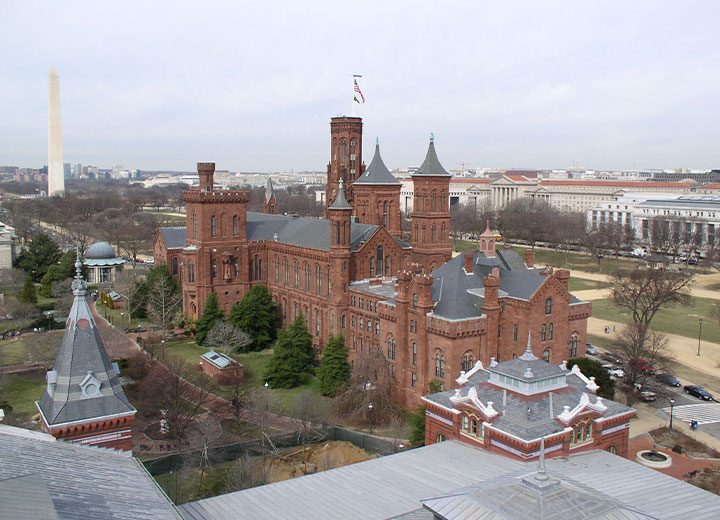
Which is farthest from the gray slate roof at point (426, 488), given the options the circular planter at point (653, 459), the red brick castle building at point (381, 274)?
the red brick castle building at point (381, 274)

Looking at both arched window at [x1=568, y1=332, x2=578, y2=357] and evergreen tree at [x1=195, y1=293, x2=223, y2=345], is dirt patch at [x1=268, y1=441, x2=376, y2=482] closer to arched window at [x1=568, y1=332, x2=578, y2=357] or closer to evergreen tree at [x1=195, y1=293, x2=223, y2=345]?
arched window at [x1=568, y1=332, x2=578, y2=357]

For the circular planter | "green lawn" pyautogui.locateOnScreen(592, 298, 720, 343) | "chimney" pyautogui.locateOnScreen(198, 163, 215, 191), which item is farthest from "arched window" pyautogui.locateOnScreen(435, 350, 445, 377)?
"green lawn" pyautogui.locateOnScreen(592, 298, 720, 343)

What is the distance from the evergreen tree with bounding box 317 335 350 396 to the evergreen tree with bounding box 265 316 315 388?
275 cm

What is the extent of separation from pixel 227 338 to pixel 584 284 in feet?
206

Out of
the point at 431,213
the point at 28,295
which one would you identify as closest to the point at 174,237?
the point at 28,295

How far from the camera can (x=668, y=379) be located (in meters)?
55.8

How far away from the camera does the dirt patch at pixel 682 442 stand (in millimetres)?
41906

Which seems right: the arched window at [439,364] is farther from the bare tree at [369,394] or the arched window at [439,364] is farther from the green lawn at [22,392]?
the green lawn at [22,392]

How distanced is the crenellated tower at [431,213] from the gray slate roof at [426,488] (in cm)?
3444

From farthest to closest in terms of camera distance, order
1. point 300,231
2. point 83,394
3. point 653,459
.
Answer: point 300,231 < point 653,459 < point 83,394

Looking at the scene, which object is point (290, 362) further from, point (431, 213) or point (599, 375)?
point (599, 375)

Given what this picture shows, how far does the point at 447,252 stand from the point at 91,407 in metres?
42.6

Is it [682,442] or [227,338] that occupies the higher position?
[227,338]

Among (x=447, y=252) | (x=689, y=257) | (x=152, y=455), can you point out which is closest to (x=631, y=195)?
(x=689, y=257)
